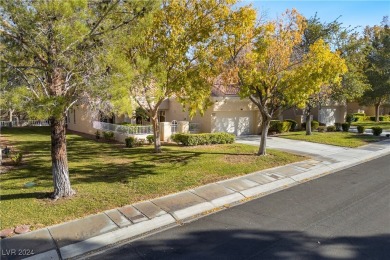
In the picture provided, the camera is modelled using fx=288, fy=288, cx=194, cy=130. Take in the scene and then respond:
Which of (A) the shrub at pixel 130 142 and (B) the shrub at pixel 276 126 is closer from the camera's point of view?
(A) the shrub at pixel 130 142

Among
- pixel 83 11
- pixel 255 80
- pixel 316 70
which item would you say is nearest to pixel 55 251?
pixel 83 11

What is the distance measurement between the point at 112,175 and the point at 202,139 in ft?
25.8

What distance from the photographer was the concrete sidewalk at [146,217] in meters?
5.53

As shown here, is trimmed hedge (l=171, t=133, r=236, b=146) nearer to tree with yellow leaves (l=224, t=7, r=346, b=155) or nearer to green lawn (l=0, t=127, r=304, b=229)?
green lawn (l=0, t=127, r=304, b=229)

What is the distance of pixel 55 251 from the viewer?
5418 millimetres

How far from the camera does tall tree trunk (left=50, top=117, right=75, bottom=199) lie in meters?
7.56

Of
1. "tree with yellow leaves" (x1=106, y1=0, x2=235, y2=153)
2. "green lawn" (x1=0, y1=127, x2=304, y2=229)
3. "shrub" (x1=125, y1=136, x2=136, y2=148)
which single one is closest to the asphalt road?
"green lawn" (x1=0, y1=127, x2=304, y2=229)

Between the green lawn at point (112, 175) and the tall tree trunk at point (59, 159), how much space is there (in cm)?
31

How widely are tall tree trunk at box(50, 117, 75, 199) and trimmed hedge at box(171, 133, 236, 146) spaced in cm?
Result: 977

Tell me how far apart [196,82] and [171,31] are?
2337mm

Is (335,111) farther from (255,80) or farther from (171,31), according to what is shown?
(171,31)

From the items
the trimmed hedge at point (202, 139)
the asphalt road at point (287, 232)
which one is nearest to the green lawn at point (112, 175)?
the trimmed hedge at point (202, 139)

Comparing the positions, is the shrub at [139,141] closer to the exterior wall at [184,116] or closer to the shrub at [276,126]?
the exterior wall at [184,116]

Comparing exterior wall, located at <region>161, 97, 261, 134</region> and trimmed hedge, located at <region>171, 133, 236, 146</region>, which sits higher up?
exterior wall, located at <region>161, 97, 261, 134</region>
